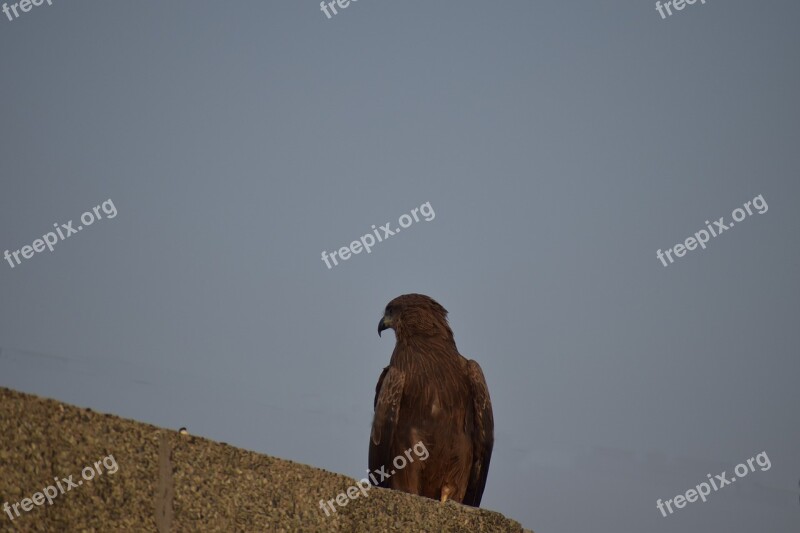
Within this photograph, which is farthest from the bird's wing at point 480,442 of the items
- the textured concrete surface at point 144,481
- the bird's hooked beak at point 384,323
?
the textured concrete surface at point 144,481

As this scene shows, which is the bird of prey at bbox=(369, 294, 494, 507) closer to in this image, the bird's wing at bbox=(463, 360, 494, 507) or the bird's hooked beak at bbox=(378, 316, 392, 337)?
the bird's wing at bbox=(463, 360, 494, 507)

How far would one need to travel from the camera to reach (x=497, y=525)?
4.40 metres

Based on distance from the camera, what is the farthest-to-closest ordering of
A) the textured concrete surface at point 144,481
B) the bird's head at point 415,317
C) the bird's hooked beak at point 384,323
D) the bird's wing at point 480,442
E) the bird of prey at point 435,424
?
the bird's hooked beak at point 384,323 → the bird's head at point 415,317 → the bird's wing at point 480,442 → the bird of prey at point 435,424 → the textured concrete surface at point 144,481

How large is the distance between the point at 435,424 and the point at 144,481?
369 cm

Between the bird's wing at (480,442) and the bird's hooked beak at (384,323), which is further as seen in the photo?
Result: the bird's hooked beak at (384,323)

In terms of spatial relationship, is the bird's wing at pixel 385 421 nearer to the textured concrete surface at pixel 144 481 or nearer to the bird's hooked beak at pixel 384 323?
the bird's hooked beak at pixel 384 323

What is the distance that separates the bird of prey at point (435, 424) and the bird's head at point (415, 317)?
11.1 inches

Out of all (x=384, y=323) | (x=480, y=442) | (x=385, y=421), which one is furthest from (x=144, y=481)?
(x=384, y=323)

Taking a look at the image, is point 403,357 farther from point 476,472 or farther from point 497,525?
point 497,525

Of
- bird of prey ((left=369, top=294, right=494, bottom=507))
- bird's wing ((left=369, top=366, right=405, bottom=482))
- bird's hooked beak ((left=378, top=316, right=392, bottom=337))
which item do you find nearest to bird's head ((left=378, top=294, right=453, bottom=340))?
bird's hooked beak ((left=378, top=316, right=392, bottom=337))

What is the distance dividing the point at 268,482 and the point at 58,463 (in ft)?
2.73

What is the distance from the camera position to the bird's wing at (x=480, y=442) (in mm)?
6828

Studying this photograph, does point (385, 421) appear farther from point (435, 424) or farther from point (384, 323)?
point (384, 323)

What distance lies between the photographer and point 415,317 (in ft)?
24.6
